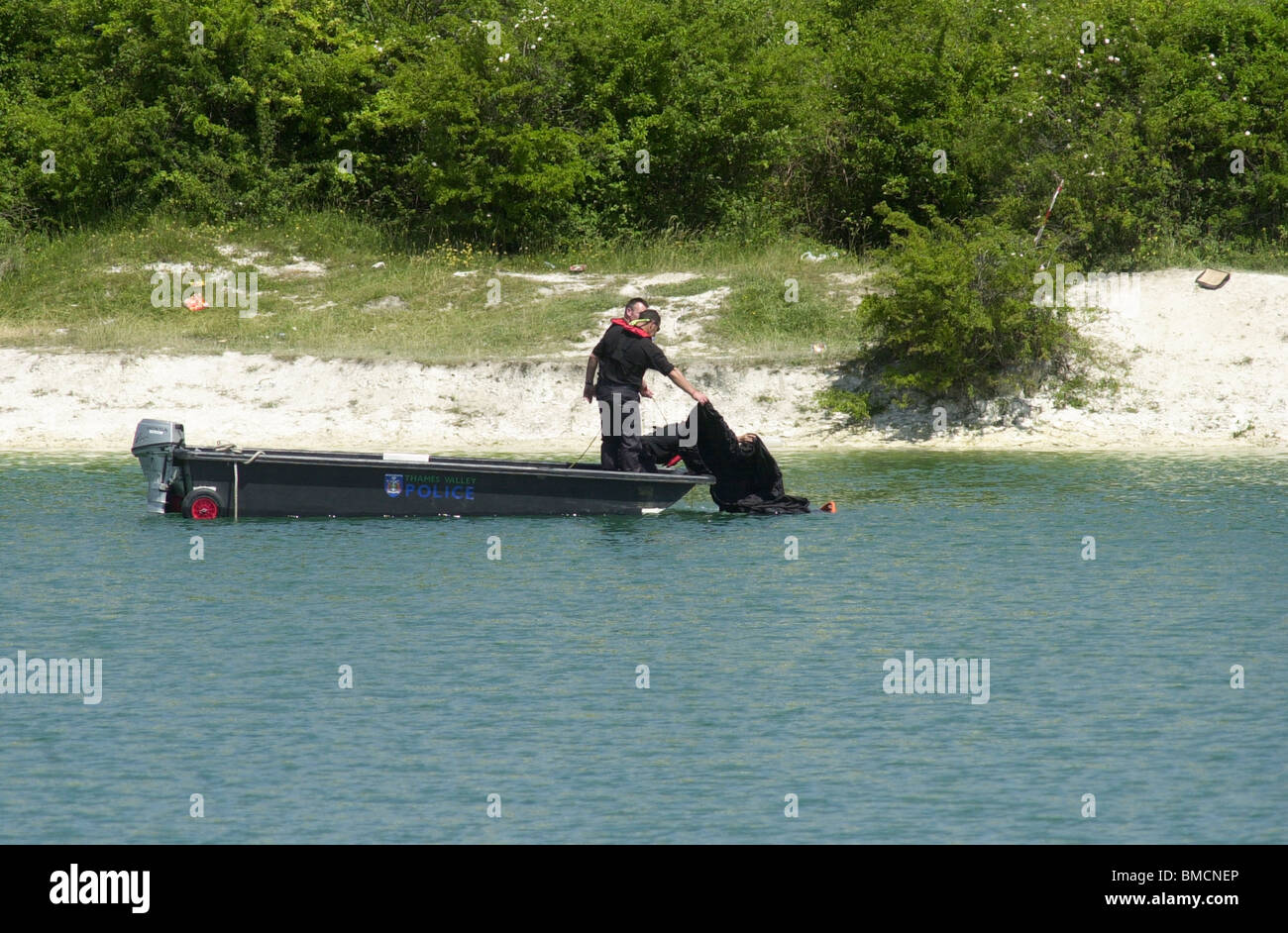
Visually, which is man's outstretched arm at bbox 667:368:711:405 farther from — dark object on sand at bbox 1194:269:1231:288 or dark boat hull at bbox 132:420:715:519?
dark object on sand at bbox 1194:269:1231:288

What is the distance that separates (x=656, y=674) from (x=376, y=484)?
6.55m

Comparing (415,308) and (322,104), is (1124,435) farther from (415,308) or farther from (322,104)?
(322,104)

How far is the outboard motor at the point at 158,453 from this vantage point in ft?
58.6

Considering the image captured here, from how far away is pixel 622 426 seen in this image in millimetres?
18078

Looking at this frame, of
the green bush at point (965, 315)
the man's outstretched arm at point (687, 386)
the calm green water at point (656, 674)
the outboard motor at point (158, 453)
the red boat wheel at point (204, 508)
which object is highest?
the green bush at point (965, 315)

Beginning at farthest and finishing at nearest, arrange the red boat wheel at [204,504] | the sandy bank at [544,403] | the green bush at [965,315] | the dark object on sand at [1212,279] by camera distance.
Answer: the dark object on sand at [1212,279] < the green bush at [965,315] < the sandy bank at [544,403] < the red boat wheel at [204,504]

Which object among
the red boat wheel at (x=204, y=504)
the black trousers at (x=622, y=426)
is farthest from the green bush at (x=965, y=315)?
the red boat wheel at (x=204, y=504)

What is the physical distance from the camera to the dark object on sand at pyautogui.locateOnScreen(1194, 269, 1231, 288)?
29172 mm

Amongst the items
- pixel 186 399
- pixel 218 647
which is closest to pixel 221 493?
pixel 218 647

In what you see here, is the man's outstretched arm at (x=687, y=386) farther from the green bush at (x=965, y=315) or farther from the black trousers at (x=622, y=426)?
the green bush at (x=965, y=315)

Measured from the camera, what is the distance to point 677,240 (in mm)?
33781

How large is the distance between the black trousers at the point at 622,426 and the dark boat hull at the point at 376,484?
11.6 inches

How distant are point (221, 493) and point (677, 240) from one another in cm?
1706

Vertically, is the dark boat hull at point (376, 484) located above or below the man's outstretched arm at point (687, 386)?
below
